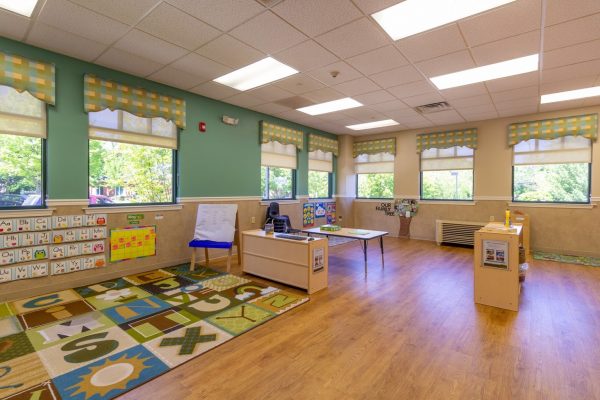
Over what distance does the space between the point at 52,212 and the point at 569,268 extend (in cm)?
720

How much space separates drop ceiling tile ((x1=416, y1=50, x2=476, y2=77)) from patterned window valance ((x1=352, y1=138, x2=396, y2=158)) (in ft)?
12.0

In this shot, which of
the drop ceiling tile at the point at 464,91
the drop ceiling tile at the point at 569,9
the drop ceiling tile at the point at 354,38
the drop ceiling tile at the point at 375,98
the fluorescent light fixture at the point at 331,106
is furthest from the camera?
the fluorescent light fixture at the point at 331,106

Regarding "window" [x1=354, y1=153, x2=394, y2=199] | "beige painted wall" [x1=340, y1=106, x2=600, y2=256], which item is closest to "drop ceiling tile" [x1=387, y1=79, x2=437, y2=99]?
"beige painted wall" [x1=340, y1=106, x2=600, y2=256]

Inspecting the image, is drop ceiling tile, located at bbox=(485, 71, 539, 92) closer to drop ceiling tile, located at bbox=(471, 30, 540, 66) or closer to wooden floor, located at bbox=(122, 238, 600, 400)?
drop ceiling tile, located at bbox=(471, 30, 540, 66)

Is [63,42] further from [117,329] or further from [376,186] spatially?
[376,186]

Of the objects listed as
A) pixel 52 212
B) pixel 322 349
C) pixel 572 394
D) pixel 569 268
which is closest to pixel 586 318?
pixel 572 394

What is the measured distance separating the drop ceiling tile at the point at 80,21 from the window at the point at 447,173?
637 centimetres

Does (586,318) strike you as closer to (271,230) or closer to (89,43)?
(271,230)

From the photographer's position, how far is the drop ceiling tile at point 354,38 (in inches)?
111

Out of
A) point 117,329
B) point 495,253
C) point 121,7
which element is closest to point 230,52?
point 121,7

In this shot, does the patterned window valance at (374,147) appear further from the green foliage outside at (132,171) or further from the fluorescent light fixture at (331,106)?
the green foliage outside at (132,171)

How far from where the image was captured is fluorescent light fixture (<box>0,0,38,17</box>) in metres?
2.56

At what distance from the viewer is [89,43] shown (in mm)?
3205

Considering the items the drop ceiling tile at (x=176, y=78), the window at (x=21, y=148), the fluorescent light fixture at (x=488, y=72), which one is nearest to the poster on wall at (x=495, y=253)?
the fluorescent light fixture at (x=488, y=72)
